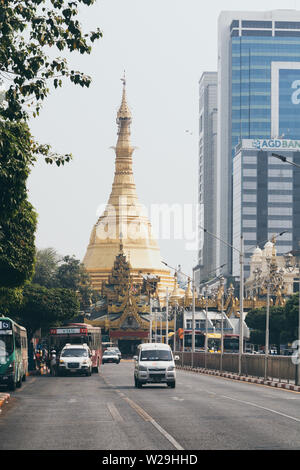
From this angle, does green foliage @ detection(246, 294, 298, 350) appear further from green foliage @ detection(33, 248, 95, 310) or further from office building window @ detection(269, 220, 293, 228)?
office building window @ detection(269, 220, 293, 228)

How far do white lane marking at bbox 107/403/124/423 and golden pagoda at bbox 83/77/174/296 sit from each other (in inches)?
5070

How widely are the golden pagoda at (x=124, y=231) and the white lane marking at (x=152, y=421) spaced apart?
127m

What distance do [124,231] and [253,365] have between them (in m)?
109

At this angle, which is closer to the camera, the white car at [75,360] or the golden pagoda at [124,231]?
the white car at [75,360]

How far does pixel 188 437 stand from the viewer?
723 inches

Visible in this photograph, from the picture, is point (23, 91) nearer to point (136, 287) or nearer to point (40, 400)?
point (40, 400)

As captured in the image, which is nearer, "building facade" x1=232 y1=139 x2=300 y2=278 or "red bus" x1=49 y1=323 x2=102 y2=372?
"red bus" x1=49 y1=323 x2=102 y2=372

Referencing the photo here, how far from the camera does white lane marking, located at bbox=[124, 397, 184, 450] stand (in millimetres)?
17164

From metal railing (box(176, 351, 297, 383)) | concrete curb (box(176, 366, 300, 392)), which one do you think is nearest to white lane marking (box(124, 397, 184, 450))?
concrete curb (box(176, 366, 300, 392))

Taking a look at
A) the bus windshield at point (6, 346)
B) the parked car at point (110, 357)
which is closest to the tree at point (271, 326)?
the parked car at point (110, 357)

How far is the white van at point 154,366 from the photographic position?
129ft

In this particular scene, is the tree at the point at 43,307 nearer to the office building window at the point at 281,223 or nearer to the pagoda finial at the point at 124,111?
the pagoda finial at the point at 124,111

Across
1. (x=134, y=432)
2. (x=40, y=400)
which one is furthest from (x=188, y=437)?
(x=40, y=400)
